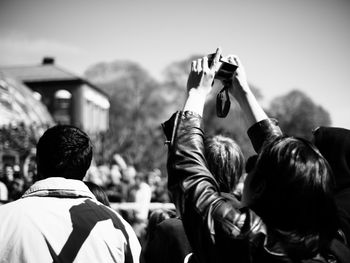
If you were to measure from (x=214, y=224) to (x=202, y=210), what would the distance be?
0.06m

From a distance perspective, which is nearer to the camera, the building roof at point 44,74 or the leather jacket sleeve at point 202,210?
the leather jacket sleeve at point 202,210

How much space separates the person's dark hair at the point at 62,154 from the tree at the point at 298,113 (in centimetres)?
4827

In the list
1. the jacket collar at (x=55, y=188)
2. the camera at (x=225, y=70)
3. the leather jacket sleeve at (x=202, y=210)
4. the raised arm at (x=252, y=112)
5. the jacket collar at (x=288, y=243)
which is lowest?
the jacket collar at (x=55, y=188)

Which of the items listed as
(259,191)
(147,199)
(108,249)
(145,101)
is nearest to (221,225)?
Answer: (259,191)

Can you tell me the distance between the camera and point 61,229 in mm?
1926

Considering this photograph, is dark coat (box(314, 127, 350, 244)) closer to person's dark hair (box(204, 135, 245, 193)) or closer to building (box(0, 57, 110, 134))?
person's dark hair (box(204, 135, 245, 193))

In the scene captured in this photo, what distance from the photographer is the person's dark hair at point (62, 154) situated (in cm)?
209

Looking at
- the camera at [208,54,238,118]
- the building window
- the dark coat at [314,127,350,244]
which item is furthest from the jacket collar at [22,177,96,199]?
the building window

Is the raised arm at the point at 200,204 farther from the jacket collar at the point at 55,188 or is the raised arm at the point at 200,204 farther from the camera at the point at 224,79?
the jacket collar at the point at 55,188

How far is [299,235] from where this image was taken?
3.85ft

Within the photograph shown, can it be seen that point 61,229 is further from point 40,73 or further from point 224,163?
point 40,73

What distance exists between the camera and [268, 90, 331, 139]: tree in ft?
165

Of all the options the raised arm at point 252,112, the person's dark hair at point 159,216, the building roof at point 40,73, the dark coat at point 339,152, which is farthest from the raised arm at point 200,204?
the building roof at point 40,73

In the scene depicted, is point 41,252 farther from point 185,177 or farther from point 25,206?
point 185,177
